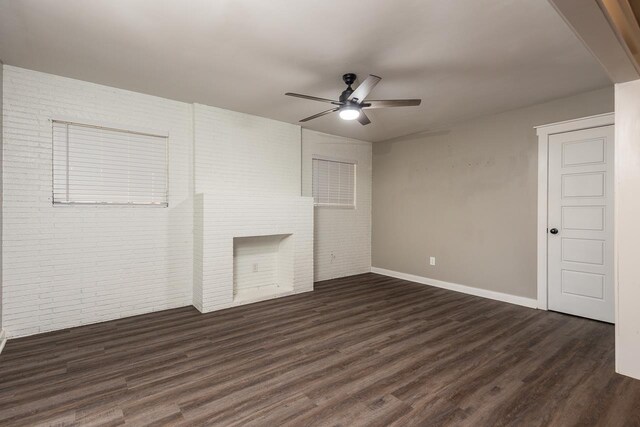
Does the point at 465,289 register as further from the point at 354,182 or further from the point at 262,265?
the point at 262,265

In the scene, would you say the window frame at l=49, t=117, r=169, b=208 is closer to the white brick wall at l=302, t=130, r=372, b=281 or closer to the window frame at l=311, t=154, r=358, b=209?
the white brick wall at l=302, t=130, r=372, b=281

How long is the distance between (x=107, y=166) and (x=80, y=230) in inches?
31.5

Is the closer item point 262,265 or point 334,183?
point 262,265

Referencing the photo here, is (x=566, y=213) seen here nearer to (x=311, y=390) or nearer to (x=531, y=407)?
(x=531, y=407)

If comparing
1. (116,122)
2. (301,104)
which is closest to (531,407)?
(301,104)

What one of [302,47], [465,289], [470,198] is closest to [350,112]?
[302,47]

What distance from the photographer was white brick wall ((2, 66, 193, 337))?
3076mm

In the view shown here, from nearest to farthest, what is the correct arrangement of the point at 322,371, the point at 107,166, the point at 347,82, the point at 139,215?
the point at 322,371 < the point at 347,82 < the point at 107,166 < the point at 139,215

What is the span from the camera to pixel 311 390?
220 centimetres

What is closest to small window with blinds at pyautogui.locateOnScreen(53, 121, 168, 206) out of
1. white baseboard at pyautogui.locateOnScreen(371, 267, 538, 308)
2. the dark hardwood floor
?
the dark hardwood floor

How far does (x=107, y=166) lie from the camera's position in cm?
360

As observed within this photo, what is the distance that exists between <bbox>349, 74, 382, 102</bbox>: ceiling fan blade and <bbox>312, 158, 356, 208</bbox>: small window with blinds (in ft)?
8.74

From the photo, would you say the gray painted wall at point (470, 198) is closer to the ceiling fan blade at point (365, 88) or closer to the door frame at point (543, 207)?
the door frame at point (543, 207)

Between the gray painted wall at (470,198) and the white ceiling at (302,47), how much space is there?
0.52 meters
